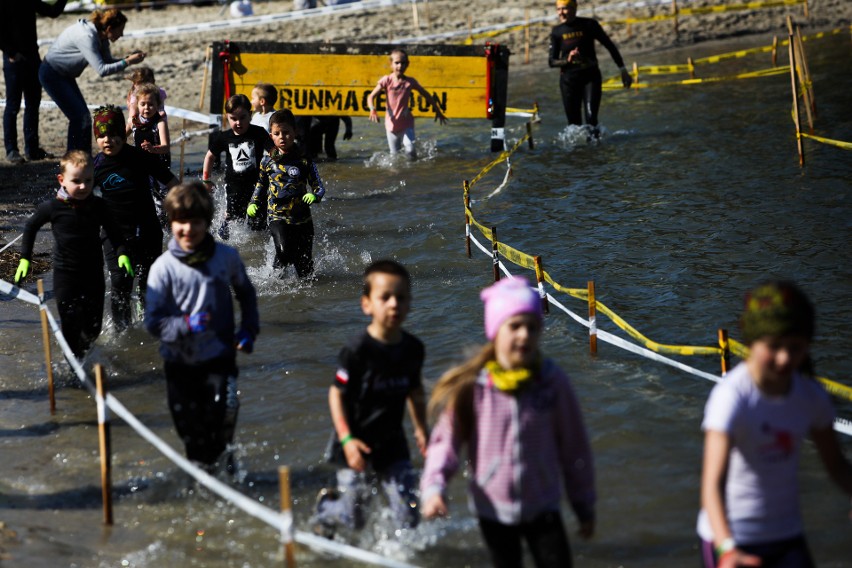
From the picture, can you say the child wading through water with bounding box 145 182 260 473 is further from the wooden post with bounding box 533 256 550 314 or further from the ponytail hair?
the wooden post with bounding box 533 256 550 314

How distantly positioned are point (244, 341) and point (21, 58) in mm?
10750

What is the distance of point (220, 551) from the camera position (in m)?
6.01

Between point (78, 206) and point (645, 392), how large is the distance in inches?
161

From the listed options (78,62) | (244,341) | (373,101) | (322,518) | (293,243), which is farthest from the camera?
(373,101)

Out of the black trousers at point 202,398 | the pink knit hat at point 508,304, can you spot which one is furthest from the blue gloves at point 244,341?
the pink knit hat at point 508,304

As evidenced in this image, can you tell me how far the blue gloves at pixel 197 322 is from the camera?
6.15 meters

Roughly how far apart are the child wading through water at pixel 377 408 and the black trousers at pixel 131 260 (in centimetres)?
417

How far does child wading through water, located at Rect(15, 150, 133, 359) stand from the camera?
780 cm

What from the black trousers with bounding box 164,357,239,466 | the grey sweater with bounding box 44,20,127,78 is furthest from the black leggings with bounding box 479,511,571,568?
the grey sweater with bounding box 44,20,127,78

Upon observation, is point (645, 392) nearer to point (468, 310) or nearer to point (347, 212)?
point (468, 310)

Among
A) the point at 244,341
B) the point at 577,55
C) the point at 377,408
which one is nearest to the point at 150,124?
the point at 244,341

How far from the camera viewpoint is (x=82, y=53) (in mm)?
14211

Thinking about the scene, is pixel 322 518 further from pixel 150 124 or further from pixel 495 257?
pixel 150 124

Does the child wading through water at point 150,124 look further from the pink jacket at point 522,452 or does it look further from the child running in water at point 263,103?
the pink jacket at point 522,452
